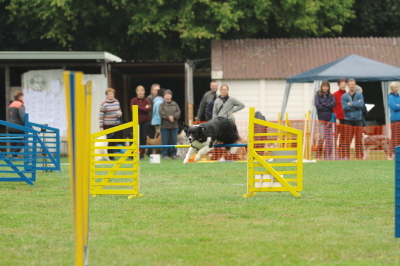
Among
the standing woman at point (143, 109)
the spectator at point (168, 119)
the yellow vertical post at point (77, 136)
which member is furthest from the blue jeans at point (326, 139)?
the yellow vertical post at point (77, 136)

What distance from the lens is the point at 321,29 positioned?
2630cm

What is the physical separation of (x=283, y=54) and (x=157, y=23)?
4382mm

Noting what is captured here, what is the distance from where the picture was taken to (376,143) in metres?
16.7

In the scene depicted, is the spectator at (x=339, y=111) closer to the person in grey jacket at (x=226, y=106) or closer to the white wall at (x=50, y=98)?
the person in grey jacket at (x=226, y=106)

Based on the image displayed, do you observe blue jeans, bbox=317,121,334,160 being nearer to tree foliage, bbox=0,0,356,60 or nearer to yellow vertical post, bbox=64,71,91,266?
tree foliage, bbox=0,0,356,60

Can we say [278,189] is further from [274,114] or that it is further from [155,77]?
[155,77]

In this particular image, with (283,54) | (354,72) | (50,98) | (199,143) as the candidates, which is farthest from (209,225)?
(283,54)

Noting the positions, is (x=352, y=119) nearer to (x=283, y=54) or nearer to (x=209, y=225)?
(x=283, y=54)

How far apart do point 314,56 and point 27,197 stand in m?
16.2

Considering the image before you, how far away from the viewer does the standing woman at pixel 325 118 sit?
52.7 ft

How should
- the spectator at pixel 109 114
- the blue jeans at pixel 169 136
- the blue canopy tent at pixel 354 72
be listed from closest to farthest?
the spectator at pixel 109 114 → the blue jeans at pixel 169 136 → the blue canopy tent at pixel 354 72

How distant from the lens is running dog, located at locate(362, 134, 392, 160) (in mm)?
16578

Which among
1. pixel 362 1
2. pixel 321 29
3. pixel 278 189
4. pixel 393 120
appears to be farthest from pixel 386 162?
pixel 362 1

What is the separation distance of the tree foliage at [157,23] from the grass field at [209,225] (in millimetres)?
14243
